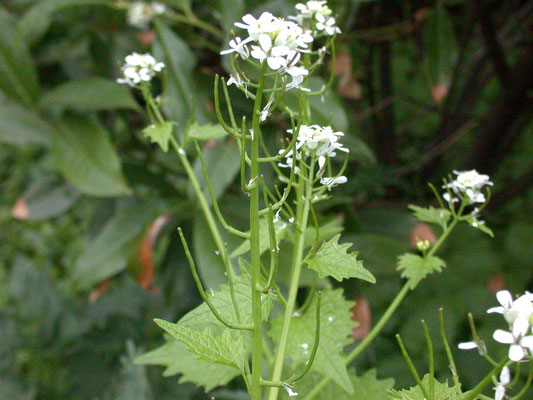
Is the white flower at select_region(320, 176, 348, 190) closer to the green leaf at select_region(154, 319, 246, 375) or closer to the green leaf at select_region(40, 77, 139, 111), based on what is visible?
the green leaf at select_region(154, 319, 246, 375)

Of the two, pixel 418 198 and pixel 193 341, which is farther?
pixel 418 198

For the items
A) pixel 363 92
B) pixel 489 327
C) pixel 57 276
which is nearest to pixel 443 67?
pixel 363 92

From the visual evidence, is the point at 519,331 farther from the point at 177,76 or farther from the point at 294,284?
the point at 177,76

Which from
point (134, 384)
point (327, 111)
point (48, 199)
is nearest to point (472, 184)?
point (327, 111)

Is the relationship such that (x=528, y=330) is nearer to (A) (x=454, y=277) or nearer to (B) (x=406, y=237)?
(B) (x=406, y=237)

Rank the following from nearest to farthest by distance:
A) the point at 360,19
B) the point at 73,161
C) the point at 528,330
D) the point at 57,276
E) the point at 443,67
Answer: the point at 528,330
the point at 73,161
the point at 443,67
the point at 360,19
the point at 57,276

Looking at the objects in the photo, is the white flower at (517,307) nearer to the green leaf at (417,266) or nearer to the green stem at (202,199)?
the green leaf at (417,266)
